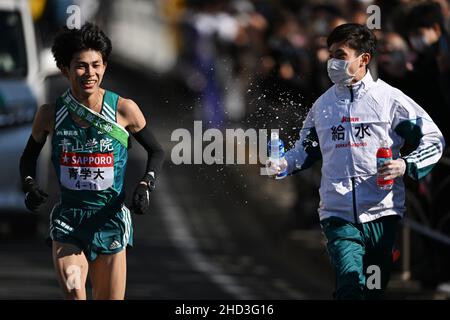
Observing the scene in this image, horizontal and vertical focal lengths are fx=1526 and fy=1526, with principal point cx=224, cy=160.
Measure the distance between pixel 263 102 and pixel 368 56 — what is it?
1.06 meters

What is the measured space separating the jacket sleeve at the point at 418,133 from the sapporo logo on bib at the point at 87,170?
1485mm

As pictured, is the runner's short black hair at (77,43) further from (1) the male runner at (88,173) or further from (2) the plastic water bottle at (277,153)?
(2) the plastic water bottle at (277,153)

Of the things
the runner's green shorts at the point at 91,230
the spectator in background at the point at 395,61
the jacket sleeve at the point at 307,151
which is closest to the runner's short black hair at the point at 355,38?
the jacket sleeve at the point at 307,151

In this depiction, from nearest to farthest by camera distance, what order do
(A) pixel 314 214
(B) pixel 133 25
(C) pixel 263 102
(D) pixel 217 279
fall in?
(C) pixel 263 102, (D) pixel 217 279, (A) pixel 314 214, (B) pixel 133 25

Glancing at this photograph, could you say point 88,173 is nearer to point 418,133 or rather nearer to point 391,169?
point 391,169

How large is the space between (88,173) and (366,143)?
142 cm

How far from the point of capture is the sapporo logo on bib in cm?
772

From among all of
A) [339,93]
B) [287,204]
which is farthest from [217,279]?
[339,93]

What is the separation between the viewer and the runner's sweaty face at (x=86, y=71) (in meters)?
7.73

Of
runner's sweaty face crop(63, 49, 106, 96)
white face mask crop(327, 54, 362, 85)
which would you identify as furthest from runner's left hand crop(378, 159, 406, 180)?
runner's sweaty face crop(63, 49, 106, 96)

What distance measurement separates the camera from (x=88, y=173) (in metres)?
7.72

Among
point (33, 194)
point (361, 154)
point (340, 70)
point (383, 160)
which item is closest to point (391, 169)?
point (383, 160)

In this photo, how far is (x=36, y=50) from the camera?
16266 mm
